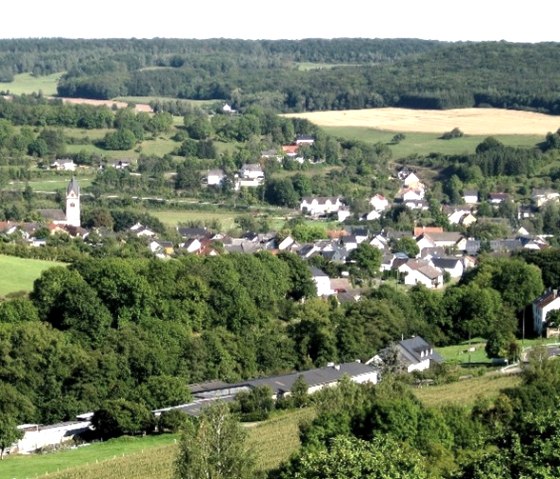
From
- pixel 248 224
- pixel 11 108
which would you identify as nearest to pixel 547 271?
pixel 248 224

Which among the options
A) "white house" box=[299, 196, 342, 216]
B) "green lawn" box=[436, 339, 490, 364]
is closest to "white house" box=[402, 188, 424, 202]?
"white house" box=[299, 196, 342, 216]

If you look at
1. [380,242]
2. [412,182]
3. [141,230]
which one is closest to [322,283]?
[380,242]

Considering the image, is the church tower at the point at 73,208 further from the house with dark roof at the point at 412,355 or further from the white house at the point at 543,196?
the house with dark roof at the point at 412,355

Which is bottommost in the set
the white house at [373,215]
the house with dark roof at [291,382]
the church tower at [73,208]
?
the white house at [373,215]

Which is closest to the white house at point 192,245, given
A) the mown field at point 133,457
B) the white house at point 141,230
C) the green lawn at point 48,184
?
the white house at point 141,230

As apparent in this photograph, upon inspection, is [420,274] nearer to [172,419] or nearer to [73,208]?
[73,208]
